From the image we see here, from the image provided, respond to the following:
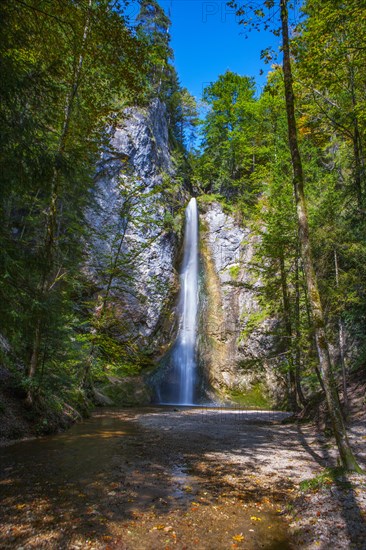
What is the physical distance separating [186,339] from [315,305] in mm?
17712

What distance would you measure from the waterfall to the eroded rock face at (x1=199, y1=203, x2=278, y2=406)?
730mm

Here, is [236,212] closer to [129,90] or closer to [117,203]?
[117,203]

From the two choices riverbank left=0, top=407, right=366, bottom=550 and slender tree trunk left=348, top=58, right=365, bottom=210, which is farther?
slender tree trunk left=348, top=58, right=365, bottom=210

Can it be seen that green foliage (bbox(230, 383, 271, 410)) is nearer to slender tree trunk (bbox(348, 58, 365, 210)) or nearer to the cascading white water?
the cascading white water

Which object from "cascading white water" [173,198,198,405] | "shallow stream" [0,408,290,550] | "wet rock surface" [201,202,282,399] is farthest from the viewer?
"cascading white water" [173,198,198,405]

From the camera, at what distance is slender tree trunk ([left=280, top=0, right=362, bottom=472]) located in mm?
4977

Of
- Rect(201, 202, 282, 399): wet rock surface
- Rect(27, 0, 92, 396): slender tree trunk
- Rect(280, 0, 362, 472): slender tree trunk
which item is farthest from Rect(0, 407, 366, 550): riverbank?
Rect(201, 202, 282, 399): wet rock surface

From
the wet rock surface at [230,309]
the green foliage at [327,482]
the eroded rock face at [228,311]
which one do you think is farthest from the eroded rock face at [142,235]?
the green foliage at [327,482]

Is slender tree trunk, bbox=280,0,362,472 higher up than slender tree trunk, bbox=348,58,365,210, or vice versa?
slender tree trunk, bbox=348,58,365,210

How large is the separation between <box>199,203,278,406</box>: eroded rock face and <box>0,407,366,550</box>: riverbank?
42.3ft

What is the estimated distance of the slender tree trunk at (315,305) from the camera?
4.98 m

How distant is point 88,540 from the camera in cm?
308

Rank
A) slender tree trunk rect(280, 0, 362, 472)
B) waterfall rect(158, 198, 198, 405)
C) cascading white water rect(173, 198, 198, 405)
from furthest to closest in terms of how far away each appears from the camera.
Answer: cascading white water rect(173, 198, 198, 405) < waterfall rect(158, 198, 198, 405) < slender tree trunk rect(280, 0, 362, 472)

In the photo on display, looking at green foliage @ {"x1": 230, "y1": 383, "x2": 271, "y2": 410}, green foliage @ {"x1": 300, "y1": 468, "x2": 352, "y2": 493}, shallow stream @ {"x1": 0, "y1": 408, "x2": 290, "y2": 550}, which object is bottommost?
green foliage @ {"x1": 230, "y1": 383, "x2": 271, "y2": 410}
